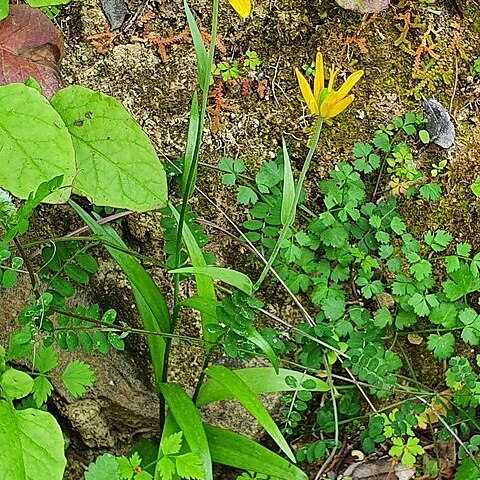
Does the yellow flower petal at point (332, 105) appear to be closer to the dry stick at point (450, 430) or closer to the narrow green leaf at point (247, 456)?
the narrow green leaf at point (247, 456)

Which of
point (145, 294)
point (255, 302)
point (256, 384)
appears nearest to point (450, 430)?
point (256, 384)

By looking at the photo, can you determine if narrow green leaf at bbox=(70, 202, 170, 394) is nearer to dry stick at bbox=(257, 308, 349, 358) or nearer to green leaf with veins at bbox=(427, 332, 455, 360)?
dry stick at bbox=(257, 308, 349, 358)

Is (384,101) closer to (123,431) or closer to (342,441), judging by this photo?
(342,441)

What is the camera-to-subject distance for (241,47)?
2.14 m

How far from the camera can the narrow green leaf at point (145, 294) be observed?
5.58 ft

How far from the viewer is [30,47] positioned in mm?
1777

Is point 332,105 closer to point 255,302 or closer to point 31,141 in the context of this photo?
point 255,302

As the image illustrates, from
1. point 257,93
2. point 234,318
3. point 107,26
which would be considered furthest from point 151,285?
point 107,26

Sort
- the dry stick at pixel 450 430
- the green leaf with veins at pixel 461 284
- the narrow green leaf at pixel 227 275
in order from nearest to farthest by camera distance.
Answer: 1. the narrow green leaf at pixel 227 275
2. the dry stick at pixel 450 430
3. the green leaf with veins at pixel 461 284

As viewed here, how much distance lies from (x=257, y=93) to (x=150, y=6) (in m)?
0.41

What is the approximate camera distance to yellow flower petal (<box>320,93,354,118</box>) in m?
1.31

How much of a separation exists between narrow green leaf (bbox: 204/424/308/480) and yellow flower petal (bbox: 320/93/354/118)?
85 centimetres

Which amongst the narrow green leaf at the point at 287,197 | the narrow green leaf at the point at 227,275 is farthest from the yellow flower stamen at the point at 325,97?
the narrow green leaf at the point at 227,275

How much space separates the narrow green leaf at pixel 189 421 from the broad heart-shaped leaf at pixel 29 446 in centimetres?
29
